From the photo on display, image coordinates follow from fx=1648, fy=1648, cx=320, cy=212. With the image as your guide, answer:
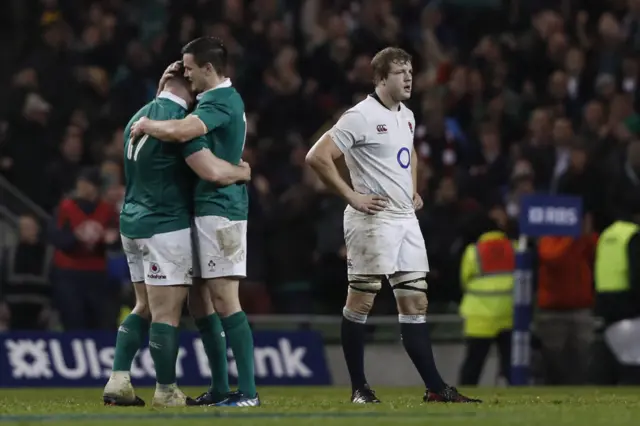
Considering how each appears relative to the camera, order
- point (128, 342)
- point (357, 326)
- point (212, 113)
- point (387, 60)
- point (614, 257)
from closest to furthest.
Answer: point (212, 113) < point (128, 342) < point (387, 60) < point (357, 326) < point (614, 257)

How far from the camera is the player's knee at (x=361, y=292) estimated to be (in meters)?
12.0

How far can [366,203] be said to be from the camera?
11.8 meters

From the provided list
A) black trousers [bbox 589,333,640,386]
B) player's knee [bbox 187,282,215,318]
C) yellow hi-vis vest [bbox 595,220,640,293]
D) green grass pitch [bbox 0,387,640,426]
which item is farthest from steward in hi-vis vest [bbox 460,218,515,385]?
player's knee [bbox 187,282,215,318]

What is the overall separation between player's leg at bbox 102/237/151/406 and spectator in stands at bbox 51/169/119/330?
7.26 meters

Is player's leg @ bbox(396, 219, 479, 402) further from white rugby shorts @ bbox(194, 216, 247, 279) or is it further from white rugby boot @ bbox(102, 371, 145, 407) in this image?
white rugby boot @ bbox(102, 371, 145, 407)

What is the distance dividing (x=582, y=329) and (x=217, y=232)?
27.9 feet

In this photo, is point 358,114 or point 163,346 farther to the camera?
point 358,114

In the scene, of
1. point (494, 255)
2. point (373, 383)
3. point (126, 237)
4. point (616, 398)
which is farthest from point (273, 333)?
point (126, 237)

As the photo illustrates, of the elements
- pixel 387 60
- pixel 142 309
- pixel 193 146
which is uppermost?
pixel 387 60

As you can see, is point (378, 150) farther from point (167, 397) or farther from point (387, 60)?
point (167, 397)

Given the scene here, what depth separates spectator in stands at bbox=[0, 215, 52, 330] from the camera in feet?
64.0

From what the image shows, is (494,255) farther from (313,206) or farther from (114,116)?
(114,116)

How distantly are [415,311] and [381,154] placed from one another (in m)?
1.16

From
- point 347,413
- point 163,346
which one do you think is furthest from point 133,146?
point 347,413
